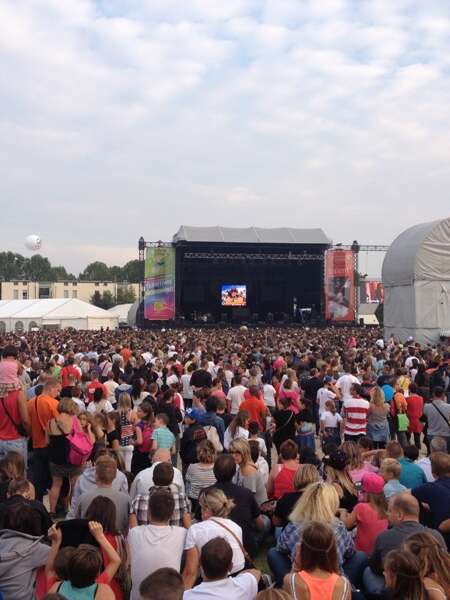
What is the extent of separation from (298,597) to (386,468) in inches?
79.4

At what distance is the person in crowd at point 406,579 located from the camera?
109 inches

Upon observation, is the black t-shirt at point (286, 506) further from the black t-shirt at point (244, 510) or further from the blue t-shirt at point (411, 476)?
the blue t-shirt at point (411, 476)

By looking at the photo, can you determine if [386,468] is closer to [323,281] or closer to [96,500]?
[96,500]

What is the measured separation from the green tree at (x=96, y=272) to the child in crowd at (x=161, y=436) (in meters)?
123

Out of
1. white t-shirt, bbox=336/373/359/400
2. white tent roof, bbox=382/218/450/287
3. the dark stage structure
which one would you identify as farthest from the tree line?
white t-shirt, bbox=336/373/359/400

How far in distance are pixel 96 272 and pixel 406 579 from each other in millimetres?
130522

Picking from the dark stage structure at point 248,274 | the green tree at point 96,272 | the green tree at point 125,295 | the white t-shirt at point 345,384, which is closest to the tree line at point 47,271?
the green tree at point 96,272

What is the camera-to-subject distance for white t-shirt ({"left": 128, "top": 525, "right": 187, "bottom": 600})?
3.65m

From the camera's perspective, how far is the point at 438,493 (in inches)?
174

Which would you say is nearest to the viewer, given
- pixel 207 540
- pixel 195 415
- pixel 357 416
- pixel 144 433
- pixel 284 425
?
pixel 207 540

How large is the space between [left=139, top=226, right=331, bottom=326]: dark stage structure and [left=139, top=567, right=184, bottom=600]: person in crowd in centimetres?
3217

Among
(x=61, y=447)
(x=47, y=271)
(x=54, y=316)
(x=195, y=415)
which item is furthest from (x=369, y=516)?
(x=47, y=271)

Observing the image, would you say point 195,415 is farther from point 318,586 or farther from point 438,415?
point 318,586

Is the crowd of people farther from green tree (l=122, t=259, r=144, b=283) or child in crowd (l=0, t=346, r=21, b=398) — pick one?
green tree (l=122, t=259, r=144, b=283)
